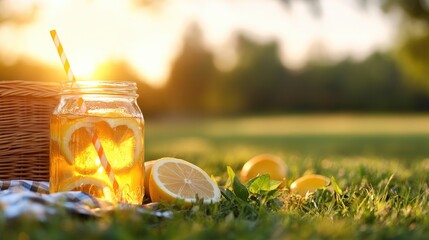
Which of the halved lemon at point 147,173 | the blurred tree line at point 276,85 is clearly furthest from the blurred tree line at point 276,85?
the halved lemon at point 147,173

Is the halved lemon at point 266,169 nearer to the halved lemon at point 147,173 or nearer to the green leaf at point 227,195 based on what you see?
the halved lemon at point 147,173

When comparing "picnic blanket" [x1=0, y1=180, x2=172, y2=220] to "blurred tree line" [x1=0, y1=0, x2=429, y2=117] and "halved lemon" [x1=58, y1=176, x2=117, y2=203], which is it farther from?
"blurred tree line" [x1=0, y1=0, x2=429, y2=117]

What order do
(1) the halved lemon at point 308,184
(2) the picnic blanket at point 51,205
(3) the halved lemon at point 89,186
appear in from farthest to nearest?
(1) the halved lemon at point 308,184 < (3) the halved lemon at point 89,186 < (2) the picnic blanket at point 51,205

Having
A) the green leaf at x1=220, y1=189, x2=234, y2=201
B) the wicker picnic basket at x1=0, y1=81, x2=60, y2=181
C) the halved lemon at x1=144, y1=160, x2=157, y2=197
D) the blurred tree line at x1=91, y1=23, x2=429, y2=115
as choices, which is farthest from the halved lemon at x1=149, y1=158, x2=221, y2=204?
the blurred tree line at x1=91, y1=23, x2=429, y2=115

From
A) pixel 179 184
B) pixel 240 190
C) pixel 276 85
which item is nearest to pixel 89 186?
pixel 179 184

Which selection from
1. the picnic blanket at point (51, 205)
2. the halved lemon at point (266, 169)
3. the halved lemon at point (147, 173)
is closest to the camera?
the picnic blanket at point (51, 205)

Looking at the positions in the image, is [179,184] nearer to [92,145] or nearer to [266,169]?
[92,145]
